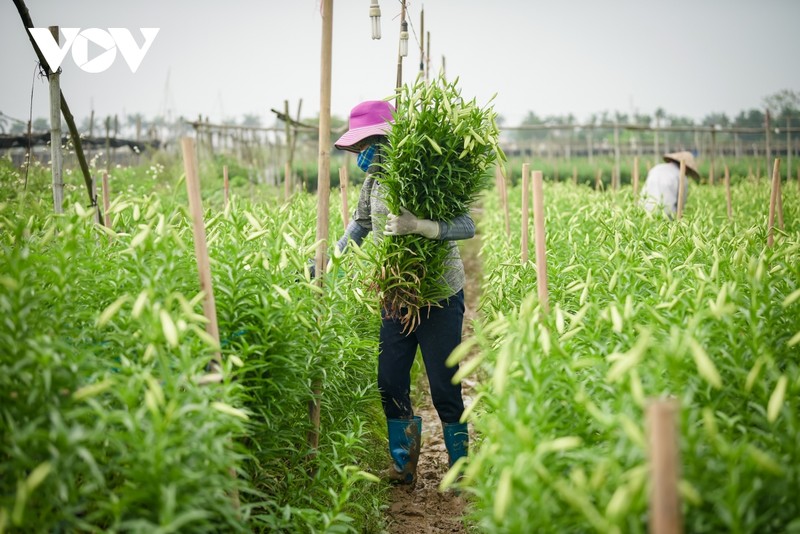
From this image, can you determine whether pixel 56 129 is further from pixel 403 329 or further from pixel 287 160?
pixel 287 160

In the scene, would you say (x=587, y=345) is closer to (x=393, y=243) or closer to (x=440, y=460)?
(x=393, y=243)

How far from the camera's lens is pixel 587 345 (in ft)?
8.06

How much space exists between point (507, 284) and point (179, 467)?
8.52 ft

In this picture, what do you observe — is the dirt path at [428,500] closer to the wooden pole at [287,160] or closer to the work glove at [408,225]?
the work glove at [408,225]

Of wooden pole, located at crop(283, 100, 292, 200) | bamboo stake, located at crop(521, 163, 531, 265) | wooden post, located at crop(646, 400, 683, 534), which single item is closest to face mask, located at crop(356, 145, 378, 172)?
bamboo stake, located at crop(521, 163, 531, 265)

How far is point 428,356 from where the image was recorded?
3.22 meters

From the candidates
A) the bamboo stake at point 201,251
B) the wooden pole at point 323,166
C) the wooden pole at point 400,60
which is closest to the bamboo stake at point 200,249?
the bamboo stake at point 201,251

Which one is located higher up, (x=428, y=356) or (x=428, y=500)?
(x=428, y=356)

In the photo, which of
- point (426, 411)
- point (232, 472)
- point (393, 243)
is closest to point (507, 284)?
point (393, 243)

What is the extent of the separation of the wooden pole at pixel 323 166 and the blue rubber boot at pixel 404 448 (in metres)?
0.67

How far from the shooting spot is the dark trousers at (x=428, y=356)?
10.5 ft

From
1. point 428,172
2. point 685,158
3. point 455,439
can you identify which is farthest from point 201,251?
point 685,158

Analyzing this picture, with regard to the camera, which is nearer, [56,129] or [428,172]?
[428,172]

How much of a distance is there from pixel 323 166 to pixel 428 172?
19.5 inches
